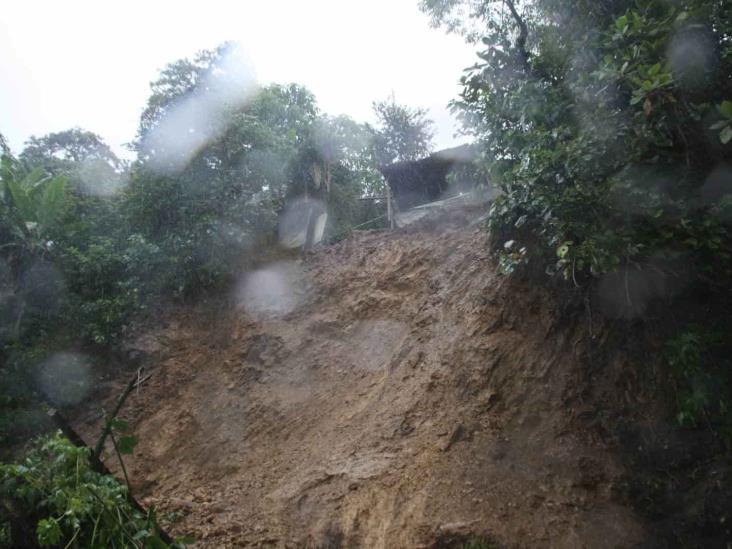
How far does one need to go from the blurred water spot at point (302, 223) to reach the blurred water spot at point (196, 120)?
2.64m

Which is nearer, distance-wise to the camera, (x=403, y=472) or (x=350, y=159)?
(x=403, y=472)

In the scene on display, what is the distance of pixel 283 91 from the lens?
13.2 meters

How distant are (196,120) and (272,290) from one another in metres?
4.49

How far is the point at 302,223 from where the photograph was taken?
12398 mm

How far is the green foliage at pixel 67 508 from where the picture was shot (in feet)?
9.07

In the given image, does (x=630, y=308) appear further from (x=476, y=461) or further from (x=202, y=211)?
(x=202, y=211)

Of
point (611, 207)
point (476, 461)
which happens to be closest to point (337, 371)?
point (476, 461)

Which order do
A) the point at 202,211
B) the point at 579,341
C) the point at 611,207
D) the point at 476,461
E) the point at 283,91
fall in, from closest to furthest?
the point at 611,207 < the point at 476,461 < the point at 579,341 < the point at 202,211 < the point at 283,91

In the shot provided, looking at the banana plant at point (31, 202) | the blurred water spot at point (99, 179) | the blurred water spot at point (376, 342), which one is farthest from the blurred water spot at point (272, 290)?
the blurred water spot at point (99, 179)

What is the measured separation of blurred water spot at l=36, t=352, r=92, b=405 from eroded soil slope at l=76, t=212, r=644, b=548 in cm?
49

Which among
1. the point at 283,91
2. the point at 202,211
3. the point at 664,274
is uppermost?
the point at 283,91

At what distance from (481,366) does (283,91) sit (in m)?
10.0

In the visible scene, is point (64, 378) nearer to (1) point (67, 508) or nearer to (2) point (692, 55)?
(1) point (67, 508)

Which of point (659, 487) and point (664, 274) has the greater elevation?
point (664, 274)
